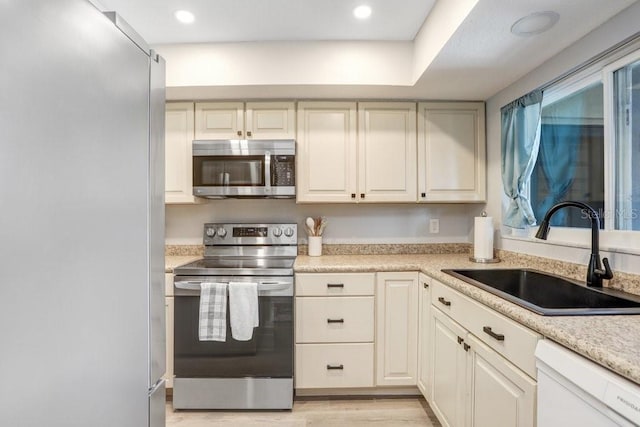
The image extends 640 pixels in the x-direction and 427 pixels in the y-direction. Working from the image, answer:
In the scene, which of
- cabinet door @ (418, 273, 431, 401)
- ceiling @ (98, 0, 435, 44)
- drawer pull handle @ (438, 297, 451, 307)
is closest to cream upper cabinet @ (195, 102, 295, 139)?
ceiling @ (98, 0, 435, 44)

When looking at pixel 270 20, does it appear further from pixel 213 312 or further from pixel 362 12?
pixel 213 312

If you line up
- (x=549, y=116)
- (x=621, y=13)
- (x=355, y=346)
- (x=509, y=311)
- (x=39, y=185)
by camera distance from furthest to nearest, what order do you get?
(x=355, y=346)
(x=549, y=116)
(x=621, y=13)
(x=509, y=311)
(x=39, y=185)

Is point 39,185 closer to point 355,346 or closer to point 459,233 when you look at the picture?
point 355,346

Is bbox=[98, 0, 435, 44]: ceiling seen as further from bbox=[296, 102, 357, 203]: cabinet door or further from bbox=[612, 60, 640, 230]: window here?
bbox=[612, 60, 640, 230]: window

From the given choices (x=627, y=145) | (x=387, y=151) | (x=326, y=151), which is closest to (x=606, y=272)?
(x=627, y=145)

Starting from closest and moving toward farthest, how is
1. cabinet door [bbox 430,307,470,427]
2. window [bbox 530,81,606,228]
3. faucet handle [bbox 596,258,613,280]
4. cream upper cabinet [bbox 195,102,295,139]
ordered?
1. faucet handle [bbox 596,258,613,280]
2. cabinet door [bbox 430,307,470,427]
3. window [bbox 530,81,606,228]
4. cream upper cabinet [bbox 195,102,295,139]

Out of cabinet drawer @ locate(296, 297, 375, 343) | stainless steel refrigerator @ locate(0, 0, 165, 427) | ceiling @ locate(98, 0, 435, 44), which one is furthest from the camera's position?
cabinet drawer @ locate(296, 297, 375, 343)

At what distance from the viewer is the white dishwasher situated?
0.70 m

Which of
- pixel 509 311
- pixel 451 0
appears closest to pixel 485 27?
pixel 451 0

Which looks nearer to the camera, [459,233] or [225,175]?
[225,175]

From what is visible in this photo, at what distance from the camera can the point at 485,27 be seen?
60.3 inches

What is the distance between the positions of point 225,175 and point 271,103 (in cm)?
62

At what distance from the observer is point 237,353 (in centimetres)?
208

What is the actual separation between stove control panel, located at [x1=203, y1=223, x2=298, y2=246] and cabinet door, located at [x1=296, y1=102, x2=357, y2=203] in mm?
324
